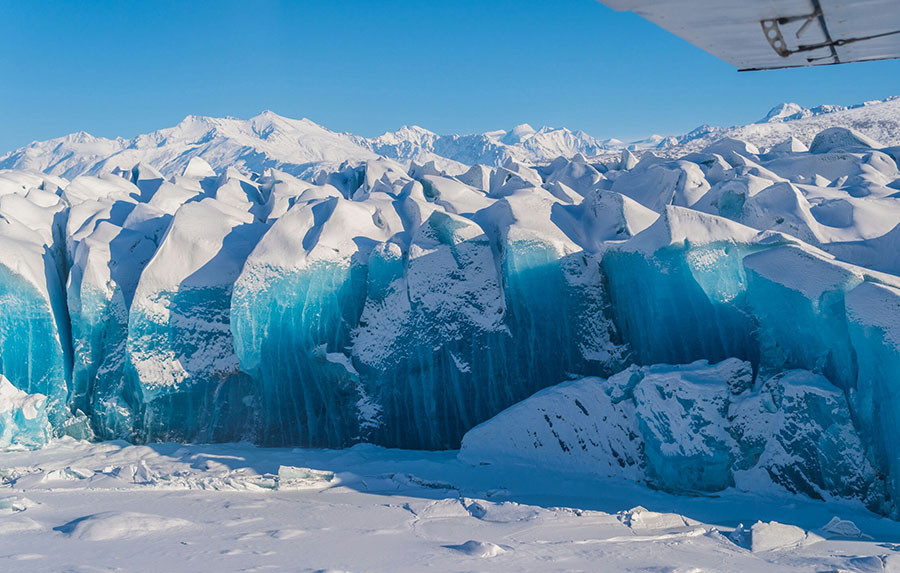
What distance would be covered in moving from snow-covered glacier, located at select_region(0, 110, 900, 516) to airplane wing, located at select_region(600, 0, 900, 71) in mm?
4475

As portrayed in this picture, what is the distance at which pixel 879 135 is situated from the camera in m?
62.2

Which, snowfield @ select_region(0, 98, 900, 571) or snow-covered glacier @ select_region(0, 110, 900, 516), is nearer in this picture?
snowfield @ select_region(0, 98, 900, 571)

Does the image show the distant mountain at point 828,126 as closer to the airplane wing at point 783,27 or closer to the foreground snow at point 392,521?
the foreground snow at point 392,521

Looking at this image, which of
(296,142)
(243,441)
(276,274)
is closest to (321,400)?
(243,441)

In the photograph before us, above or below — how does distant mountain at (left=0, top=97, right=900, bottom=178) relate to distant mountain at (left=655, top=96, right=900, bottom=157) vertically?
above

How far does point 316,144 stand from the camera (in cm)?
12481

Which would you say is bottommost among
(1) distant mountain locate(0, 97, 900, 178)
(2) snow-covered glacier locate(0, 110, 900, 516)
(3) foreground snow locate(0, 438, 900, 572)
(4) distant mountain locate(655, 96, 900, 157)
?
(3) foreground snow locate(0, 438, 900, 572)

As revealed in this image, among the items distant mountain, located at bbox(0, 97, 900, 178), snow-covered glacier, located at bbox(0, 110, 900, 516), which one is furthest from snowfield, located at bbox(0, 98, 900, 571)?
distant mountain, located at bbox(0, 97, 900, 178)

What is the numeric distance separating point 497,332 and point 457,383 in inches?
31.4

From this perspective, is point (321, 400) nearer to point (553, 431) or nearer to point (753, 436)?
point (553, 431)

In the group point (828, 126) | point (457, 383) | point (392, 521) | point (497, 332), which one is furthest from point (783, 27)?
point (828, 126)

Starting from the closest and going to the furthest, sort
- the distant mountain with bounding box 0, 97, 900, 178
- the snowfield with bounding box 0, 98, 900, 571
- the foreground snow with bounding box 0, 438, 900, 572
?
1. the foreground snow with bounding box 0, 438, 900, 572
2. the snowfield with bounding box 0, 98, 900, 571
3. the distant mountain with bounding box 0, 97, 900, 178

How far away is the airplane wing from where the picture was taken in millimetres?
1766

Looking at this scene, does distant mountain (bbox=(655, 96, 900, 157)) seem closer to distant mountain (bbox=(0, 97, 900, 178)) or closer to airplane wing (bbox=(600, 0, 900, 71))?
distant mountain (bbox=(0, 97, 900, 178))
